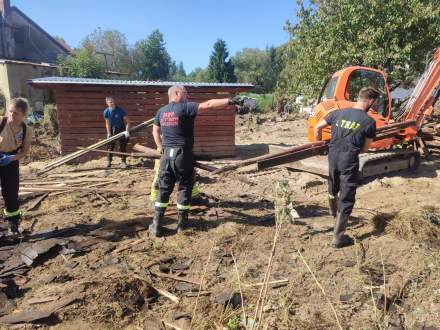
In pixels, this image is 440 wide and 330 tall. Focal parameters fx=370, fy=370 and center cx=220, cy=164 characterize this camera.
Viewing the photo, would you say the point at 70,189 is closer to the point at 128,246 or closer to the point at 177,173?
the point at 128,246

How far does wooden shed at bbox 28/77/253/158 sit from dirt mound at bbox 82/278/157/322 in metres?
7.22

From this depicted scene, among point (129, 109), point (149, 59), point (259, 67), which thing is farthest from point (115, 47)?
point (129, 109)

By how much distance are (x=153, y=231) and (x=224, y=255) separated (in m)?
1.27

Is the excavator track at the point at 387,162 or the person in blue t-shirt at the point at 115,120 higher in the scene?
the person in blue t-shirt at the point at 115,120

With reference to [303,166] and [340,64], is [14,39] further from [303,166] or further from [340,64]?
[303,166]

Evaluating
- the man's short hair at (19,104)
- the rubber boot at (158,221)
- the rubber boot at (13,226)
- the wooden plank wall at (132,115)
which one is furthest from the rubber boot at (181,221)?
the wooden plank wall at (132,115)

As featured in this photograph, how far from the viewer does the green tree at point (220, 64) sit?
60006 millimetres

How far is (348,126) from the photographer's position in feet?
16.0

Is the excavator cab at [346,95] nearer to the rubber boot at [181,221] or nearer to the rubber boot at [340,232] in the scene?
the rubber boot at [340,232]

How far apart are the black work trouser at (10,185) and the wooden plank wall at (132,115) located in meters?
5.99

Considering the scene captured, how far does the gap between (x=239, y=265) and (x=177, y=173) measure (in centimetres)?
165

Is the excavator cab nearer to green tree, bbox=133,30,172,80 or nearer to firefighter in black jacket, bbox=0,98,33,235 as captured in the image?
firefighter in black jacket, bbox=0,98,33,235

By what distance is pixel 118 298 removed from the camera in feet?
12.6

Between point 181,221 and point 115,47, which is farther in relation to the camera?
point 115,47
